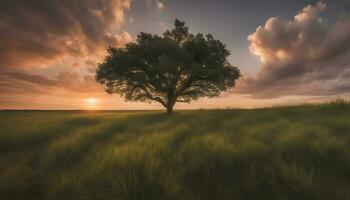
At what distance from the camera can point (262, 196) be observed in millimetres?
2539

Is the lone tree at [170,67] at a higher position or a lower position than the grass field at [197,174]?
higher

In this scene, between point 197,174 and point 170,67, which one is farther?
point 170,67

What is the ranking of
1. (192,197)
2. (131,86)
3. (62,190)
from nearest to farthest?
(192,197) < (62,190) < (131,86)

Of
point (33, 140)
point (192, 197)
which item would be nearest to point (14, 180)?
point (192, 197)

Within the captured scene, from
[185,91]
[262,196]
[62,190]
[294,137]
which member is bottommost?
[262,196]

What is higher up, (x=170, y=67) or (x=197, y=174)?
(x=170, y=67)

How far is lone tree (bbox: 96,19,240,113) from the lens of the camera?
1861 cm

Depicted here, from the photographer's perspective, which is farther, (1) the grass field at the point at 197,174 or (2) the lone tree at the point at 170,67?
(2) the lone tree at the point at 170,67

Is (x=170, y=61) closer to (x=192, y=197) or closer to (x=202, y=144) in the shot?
(x=202, y=144)

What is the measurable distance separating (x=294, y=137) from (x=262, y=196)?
349cm

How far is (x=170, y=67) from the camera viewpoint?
1723 cm

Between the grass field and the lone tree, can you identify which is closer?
the grass field

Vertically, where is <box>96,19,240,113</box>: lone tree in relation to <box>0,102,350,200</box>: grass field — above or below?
above

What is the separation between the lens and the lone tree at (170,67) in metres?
18.6
